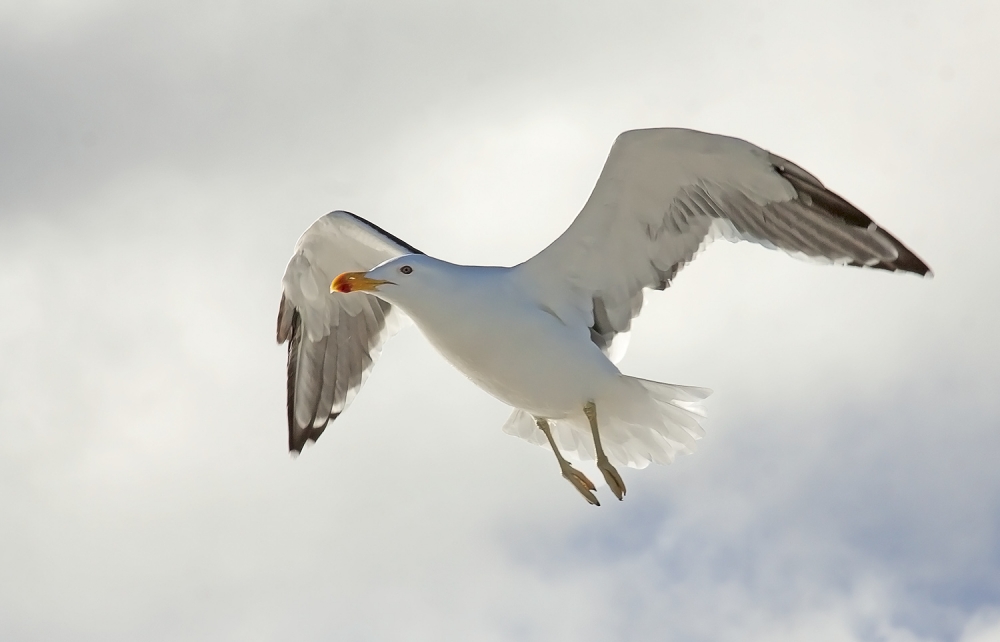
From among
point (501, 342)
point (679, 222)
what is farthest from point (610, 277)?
point (501, 342)

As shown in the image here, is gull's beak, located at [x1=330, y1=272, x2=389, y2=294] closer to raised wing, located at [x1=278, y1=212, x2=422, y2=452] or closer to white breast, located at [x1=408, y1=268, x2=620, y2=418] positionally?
white breast, located at [x1=408, y1=268, x2=620, y2=418]

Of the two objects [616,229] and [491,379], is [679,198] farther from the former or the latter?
[491,379]

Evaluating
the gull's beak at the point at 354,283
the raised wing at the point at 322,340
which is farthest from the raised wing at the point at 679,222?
the raised wing at the point at 322,340

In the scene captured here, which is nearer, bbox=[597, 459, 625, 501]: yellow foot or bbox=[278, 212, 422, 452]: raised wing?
bbox=[597, 459, 625, 501]: yellow foot

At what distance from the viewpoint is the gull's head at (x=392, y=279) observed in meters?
7.68

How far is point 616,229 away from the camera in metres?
8.16

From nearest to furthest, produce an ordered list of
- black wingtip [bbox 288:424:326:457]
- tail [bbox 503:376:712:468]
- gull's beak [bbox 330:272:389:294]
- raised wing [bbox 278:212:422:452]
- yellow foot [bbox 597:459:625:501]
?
1. gull's beak [bbox 330:272:389:294]
2. yellow foot [bbox 597:459:625:501]
3. tail [bbox 503:376:712:468]
4. raised wing [bbox 278:212:422:452]
5. black wingtip [bbox 288:424:326:457]

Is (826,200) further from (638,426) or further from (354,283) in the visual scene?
(354,283)

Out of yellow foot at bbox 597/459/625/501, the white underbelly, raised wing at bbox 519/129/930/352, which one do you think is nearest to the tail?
the white underbelly

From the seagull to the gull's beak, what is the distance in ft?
0.04

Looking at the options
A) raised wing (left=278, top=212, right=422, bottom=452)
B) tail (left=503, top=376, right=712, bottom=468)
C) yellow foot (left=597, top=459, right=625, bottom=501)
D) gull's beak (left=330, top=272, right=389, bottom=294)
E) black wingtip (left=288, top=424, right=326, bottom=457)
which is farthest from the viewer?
black wingtip (left=288, top=424, right=326, bottom=457)

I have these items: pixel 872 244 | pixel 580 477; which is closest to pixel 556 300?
pixel 580 477

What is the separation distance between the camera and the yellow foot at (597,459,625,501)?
7988 millimetres

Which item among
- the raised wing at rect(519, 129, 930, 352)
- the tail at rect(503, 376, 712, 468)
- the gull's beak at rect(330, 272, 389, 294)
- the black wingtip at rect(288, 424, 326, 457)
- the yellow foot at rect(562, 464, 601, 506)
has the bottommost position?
the black wingtip at rect(288, 424, 326, 457)
